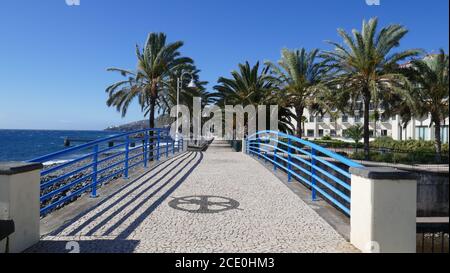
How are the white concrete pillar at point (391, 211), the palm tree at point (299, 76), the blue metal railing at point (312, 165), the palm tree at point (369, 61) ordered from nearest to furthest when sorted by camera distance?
1. the white concrete pillar at point (391, 211)
2. the blue metal railing at point (312, 165)
3. the palm tree at point (369, 61)
4. the palm tree at point (299, 76)

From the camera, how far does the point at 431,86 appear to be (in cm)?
2072

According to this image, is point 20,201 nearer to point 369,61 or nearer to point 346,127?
point 369,61

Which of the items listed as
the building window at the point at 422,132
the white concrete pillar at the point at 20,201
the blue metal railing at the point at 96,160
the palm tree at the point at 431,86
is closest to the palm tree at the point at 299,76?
the palm tree at the point at 431,86

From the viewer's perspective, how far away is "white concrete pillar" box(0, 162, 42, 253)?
3.18 metres

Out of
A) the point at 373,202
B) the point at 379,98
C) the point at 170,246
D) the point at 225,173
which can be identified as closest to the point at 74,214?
the point at 170,246

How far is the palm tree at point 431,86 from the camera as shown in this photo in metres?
19.3

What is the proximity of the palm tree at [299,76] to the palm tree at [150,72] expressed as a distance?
744 centimetres

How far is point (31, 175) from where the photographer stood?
11.6 ft

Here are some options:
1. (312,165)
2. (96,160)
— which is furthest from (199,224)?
(96,160)

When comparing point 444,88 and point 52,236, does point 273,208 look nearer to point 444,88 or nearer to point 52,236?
point 52,236

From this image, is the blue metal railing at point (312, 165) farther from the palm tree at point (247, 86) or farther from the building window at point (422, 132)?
the building window at point (422, 132)

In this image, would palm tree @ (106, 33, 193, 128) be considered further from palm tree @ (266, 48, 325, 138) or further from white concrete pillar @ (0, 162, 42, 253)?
white concrete pillar @ (0, 162, 42, 253)

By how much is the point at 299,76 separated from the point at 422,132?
96.2ft
